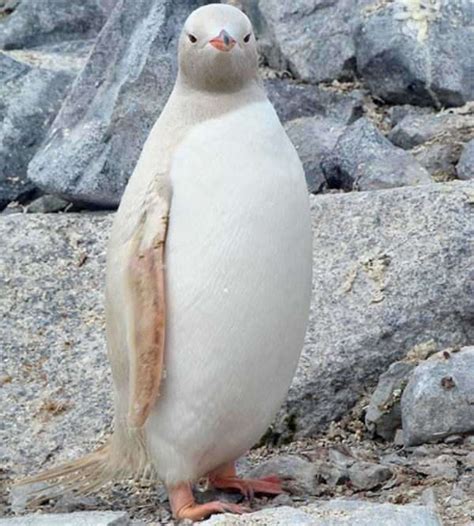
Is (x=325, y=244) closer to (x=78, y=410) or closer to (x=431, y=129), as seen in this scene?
(x=78, y=410)

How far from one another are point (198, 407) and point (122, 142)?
8.38ft

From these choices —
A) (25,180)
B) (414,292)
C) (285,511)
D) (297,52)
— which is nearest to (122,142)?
(25,180)

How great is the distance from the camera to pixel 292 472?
4211mm

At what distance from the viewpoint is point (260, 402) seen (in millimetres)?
3902

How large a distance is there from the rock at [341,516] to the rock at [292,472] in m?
0.51

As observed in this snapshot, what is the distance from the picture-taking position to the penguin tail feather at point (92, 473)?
4.07 meters

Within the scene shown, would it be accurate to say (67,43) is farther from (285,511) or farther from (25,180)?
(285,511)

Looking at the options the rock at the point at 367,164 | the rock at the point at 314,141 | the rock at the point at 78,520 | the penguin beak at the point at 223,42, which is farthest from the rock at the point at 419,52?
the rock at the point at 78,520

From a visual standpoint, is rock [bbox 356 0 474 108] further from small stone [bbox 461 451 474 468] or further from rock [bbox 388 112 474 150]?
small stone [bbox 461 451 474 468]

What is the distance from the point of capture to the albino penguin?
12.3 ft

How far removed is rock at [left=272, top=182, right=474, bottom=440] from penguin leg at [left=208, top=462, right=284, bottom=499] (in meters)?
0.58

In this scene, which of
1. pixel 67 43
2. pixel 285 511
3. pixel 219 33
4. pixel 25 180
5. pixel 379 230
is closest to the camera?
pixel 285 511

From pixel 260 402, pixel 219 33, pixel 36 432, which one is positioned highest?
pixel 219 33

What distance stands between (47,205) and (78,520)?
2.93 metres
